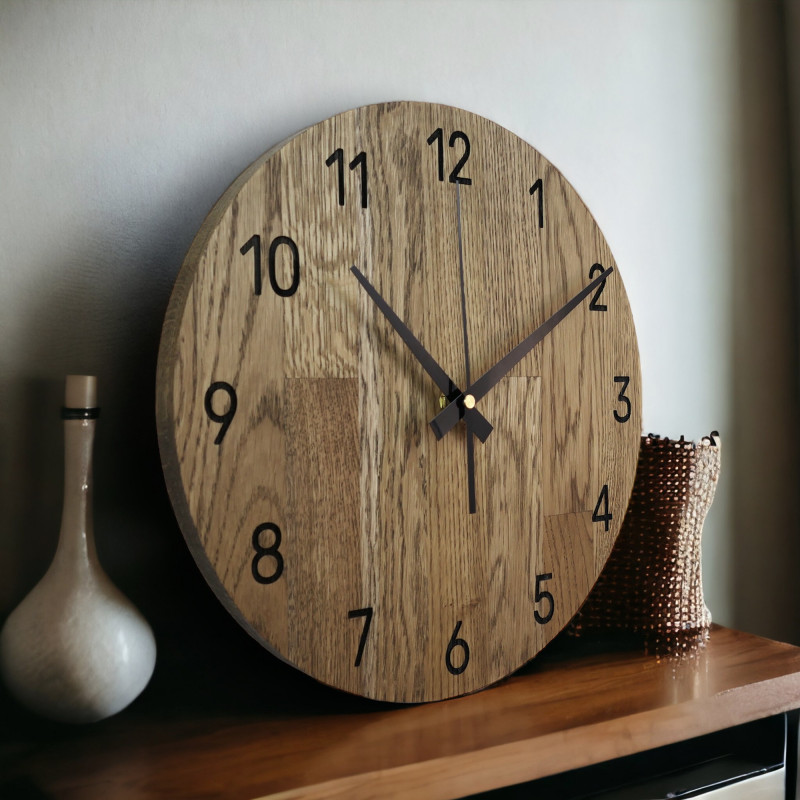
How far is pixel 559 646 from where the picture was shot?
1.06 metres

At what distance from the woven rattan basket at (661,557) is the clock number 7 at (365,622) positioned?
1.29 ft

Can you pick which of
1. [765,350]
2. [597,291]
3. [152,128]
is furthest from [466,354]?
[765,350]

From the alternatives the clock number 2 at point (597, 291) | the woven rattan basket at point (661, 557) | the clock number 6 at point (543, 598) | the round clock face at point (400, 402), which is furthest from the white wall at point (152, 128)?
the clock number 6 at point (543, 598)

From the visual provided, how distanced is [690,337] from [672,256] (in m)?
0.15

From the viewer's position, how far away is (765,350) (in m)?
1.42

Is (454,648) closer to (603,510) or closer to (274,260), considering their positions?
(603,510)

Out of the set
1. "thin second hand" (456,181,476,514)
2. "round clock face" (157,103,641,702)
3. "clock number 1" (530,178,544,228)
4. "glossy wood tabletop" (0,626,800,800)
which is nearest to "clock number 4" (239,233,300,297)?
"round clock face" (157,103,641,702)

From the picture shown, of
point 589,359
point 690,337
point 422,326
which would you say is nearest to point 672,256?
point 690,337

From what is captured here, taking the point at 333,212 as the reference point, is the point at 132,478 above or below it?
below

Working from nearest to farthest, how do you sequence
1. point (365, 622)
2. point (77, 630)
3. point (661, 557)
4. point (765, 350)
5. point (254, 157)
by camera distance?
point (77, 630) → point (365, 622) → point (254, 157) → point (661, 557) → point (765, 350)

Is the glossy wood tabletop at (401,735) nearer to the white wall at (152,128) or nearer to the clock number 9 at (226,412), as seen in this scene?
the white wall at (152,128)

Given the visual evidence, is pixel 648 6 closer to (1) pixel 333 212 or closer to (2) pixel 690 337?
(2) pixel 690 337

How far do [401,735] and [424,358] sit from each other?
40 cm

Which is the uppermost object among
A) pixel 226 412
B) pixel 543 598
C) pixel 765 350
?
pixel 765 350
